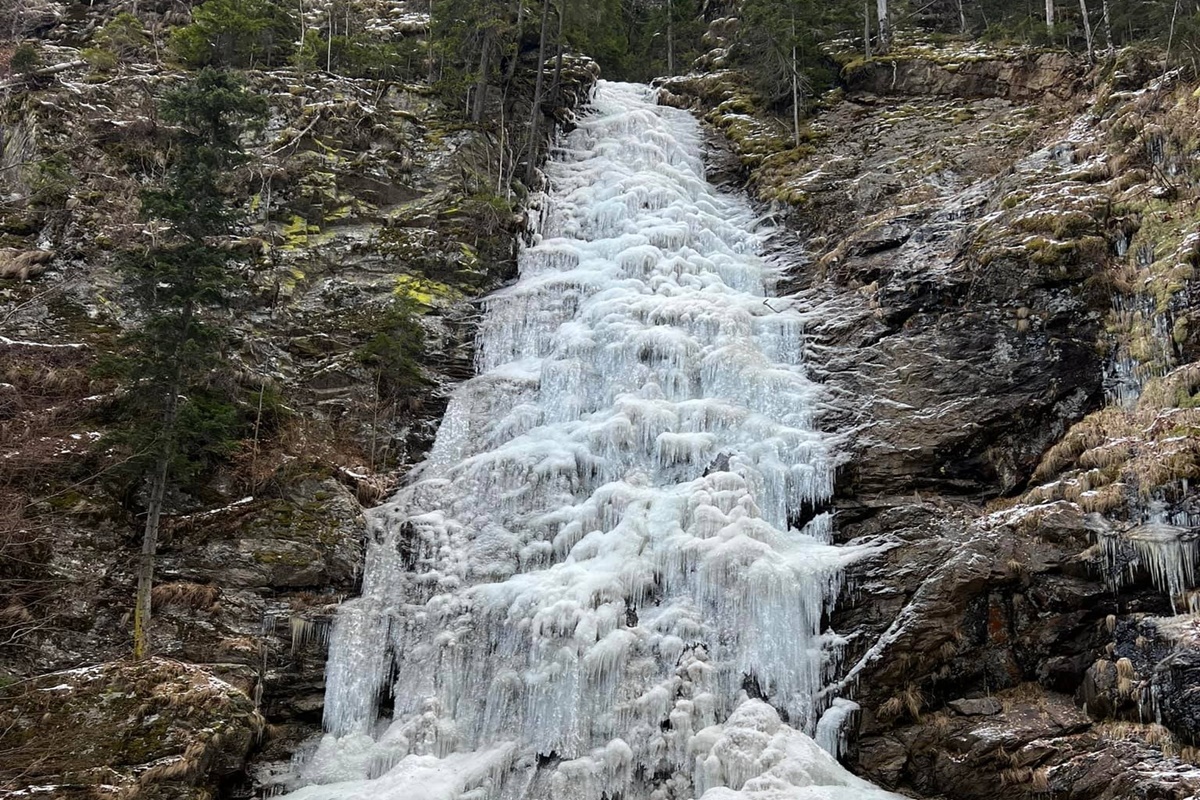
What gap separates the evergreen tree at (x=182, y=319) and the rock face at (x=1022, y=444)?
877 centimetres

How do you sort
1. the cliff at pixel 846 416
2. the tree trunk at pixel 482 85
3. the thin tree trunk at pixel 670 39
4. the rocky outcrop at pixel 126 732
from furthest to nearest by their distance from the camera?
the thin tree trunk at pixel 670 39 < the tree trunk at pixel 482 85 < the cliff at pixel 846 416 < the rocky outcrop at pixel 126 732

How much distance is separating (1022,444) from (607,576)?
588cm

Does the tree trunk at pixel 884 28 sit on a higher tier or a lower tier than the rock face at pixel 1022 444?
higher

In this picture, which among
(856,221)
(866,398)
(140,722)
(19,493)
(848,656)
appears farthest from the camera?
(856,221)

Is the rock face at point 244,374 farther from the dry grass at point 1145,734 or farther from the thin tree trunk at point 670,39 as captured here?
the dry grass at point 1145,734

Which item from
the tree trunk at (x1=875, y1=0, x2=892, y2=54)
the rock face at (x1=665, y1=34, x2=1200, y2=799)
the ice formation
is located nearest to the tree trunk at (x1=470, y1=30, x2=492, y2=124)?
the rock face at (x1=665, y1=34, x2=1200, y2=799)

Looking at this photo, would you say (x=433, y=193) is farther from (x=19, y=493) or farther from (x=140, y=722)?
(x=140, y=722)

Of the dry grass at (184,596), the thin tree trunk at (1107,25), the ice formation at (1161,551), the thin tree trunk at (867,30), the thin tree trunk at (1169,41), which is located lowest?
the dry grass at (184,596)

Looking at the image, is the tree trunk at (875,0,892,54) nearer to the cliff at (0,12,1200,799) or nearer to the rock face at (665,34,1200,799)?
the cliff at (0,12,1200,799)

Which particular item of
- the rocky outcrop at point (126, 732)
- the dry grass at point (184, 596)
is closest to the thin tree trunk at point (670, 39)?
the dry grass at point (184, 596)

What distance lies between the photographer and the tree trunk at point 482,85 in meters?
21.4

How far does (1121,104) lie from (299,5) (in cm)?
2198

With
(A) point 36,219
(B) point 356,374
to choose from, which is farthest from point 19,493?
(A) point 36,219

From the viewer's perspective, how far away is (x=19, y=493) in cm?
1101
